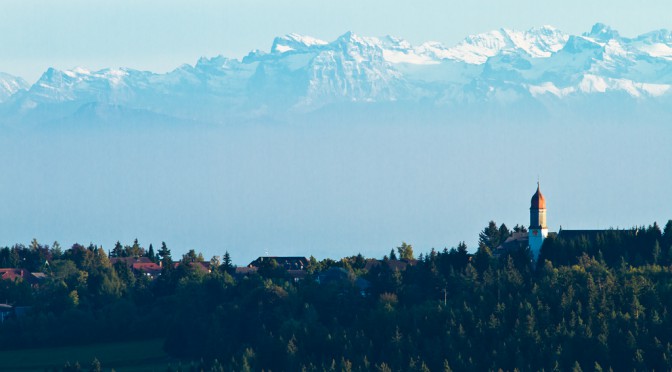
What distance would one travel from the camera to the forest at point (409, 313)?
426 ft

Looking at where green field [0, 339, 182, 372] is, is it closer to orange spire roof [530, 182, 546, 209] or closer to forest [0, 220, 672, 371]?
forest [0, 220, 672, 371]

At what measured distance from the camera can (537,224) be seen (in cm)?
16675

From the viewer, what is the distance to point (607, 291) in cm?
13850

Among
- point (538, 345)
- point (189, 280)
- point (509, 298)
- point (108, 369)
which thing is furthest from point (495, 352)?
point (189, 280)

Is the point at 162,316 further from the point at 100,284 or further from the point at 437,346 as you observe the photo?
the point at 437,346

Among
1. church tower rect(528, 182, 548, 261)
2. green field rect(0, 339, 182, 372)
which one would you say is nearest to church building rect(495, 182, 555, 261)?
church tower rect(528, 182, 548, 261)

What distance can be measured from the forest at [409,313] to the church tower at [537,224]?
3.01 meters

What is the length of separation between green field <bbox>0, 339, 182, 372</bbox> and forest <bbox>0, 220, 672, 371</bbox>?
1.80 m

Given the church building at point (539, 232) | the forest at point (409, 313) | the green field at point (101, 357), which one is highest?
the church building at point (539, 232)

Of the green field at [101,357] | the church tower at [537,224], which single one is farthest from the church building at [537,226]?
the green field at [101,357]

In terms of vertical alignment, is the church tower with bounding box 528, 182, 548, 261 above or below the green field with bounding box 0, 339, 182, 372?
above

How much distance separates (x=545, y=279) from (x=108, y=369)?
127ft

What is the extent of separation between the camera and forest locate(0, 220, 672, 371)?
129875 millimetres

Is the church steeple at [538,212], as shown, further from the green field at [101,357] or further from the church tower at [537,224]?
the green field at [101,357]
